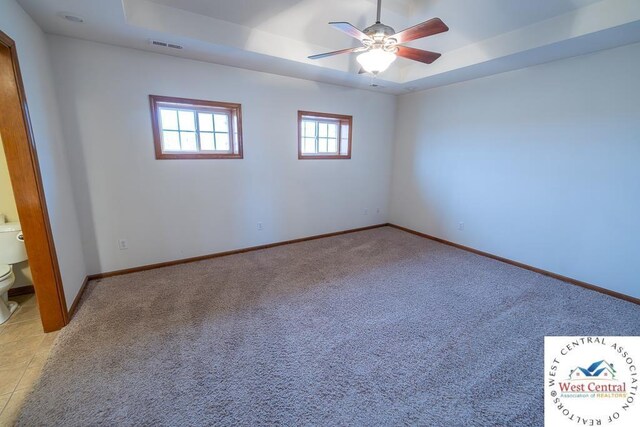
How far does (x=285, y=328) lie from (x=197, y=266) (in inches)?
66.5

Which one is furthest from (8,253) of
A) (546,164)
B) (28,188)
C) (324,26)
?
(546,164)

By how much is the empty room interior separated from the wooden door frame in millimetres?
14

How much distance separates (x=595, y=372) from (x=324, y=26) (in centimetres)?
361

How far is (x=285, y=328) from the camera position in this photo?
2180mm

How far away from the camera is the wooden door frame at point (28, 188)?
178cm

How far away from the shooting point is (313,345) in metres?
1.99

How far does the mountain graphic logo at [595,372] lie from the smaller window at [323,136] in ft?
11.5

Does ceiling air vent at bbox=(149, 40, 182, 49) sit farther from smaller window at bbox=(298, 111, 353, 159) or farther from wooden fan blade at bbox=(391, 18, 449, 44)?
wooden fan blade at bbox=(391, 18, 449, 44)

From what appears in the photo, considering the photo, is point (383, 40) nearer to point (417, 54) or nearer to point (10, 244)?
point (417, 54)

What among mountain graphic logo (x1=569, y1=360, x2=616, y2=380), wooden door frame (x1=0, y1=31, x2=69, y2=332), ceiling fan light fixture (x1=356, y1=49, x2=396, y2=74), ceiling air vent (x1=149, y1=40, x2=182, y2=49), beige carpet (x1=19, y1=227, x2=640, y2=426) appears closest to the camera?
beige carpet (x1=19, y1=227, x2=640, y2=426)

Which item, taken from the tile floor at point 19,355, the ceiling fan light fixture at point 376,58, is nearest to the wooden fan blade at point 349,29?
the ceiling fan light fixture at point 376,58

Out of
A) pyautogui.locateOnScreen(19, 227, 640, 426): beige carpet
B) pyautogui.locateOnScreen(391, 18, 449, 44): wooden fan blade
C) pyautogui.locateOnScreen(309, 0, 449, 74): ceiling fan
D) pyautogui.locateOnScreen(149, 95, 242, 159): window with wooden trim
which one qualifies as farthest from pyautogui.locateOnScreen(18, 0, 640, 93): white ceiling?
pyautogui.locateOnScreen(19, 227, 640, 426): beige carpet

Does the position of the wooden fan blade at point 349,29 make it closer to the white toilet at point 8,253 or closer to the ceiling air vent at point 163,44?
the ceiling air vent at point 163,44

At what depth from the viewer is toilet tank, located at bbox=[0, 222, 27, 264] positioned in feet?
7.46
